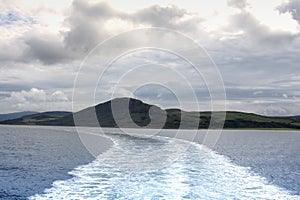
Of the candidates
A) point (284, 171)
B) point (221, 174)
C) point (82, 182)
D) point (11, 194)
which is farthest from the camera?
point (284, 171)

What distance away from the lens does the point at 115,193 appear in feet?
101

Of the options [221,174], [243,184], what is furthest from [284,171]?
[243,184]

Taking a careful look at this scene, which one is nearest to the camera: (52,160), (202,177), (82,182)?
(82,182)

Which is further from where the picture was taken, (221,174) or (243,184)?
(221,174)

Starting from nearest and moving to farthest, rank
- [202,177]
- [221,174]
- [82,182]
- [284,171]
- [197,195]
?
[197,195] < [82,182] < [202,177] < [221,174] < [284,171]

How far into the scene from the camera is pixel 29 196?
104 ft

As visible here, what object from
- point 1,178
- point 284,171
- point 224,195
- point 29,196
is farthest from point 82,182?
point 284,171

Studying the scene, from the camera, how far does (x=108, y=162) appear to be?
2021 inches

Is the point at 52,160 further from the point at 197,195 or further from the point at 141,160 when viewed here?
the point at 197,195

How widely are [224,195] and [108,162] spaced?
77.6 ft

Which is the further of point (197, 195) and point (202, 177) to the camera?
point (202, 177)

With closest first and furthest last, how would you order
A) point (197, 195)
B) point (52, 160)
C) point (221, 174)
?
point (197, 195) < point (221, 174) < point (52, 160)

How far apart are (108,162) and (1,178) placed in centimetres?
1515

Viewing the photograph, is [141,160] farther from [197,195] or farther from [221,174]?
[197,195]
